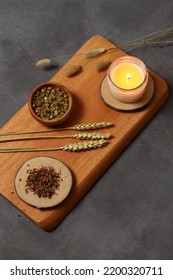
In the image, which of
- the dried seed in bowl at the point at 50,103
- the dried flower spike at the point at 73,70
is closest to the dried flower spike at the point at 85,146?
the dried seed in bowl at the point at 50,103

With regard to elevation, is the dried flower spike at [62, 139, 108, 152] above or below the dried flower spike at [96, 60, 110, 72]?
below

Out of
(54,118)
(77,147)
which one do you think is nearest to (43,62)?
(54,118)

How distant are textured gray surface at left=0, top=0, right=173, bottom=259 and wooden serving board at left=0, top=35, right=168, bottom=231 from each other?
0.04 metres

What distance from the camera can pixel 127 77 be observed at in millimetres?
1820

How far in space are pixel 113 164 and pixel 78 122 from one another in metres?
0.18

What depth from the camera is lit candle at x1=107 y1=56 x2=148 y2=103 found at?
1.79 m

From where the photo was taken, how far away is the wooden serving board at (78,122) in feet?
5.71

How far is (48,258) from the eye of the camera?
5.74 ft

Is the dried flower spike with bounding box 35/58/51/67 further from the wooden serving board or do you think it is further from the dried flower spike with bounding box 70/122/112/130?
the dried flower spike with bounding box 70/122/112/130

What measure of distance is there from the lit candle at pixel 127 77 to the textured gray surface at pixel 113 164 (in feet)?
0.48

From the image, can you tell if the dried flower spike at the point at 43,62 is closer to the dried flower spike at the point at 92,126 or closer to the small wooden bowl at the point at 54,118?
the small wooden bowl at the point at 54,118

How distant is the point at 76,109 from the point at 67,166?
207 mm

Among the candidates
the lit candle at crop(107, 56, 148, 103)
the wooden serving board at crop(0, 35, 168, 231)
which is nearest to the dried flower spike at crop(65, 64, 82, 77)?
the wooden serving board at crop(0, 35, 168, 231)

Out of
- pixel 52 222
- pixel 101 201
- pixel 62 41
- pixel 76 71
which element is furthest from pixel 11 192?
pixel 62 41
